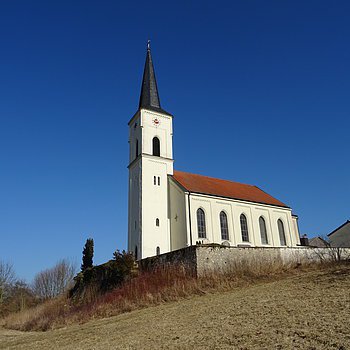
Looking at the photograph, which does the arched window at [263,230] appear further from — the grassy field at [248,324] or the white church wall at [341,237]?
the grassy field at [248,324]

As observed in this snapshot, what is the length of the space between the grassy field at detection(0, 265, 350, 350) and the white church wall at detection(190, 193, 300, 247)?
1702 cm

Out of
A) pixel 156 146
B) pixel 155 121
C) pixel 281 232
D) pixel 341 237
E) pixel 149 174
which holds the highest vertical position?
pixel 155 121

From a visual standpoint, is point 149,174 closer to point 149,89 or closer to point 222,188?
point 222,188

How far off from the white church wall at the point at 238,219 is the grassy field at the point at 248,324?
55.8 ft

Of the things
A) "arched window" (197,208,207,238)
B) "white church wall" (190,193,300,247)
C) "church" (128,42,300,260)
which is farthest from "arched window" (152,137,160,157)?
"arched window" (197,208,207,238)

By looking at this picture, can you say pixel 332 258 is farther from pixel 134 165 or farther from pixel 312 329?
pixel 134 165

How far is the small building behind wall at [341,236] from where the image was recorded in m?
43.4

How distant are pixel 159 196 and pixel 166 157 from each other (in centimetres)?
450

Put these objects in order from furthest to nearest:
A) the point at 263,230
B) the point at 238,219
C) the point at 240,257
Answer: the point at 263,230 → the point at 238,219 → the point at 240,257

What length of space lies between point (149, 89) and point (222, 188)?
46.6 feet

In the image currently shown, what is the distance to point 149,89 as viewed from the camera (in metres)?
40.1

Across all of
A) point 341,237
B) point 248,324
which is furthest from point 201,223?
point 248,324

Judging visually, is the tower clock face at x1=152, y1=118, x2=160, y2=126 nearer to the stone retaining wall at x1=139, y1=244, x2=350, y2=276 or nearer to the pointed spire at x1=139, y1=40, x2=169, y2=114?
the pointed spire at x1=139, y1=40, x2=169, y2=114

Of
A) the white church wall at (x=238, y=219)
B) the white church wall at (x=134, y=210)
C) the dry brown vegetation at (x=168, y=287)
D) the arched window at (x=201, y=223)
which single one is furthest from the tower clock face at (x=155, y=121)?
the dry brown vegetation at (x=168, y=287)
